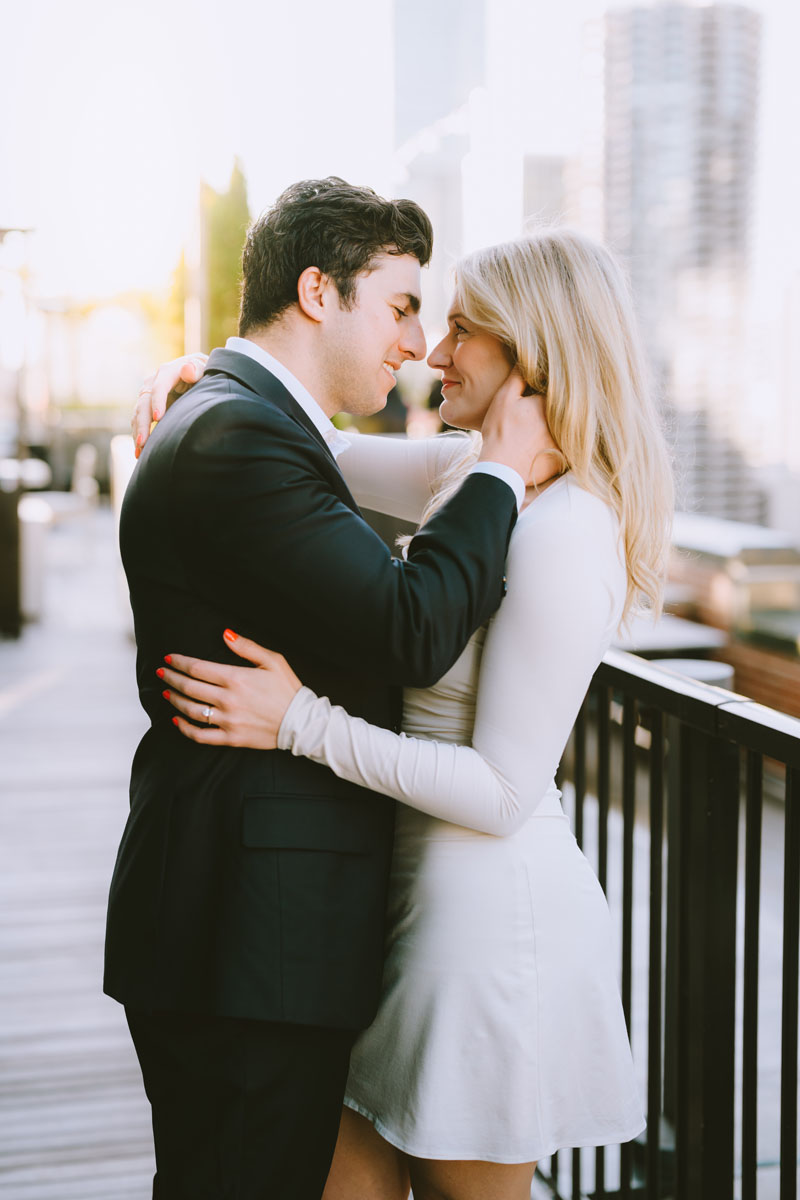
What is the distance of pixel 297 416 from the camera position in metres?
1.27

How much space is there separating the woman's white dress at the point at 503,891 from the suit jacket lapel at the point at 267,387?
8.6 inches

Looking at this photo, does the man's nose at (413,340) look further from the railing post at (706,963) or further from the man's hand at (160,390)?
the railing post at (706,963)

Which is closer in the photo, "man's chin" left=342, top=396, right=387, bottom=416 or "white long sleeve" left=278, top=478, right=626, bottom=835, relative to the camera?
"white long sleeve" left=278, top=478, right=626, bottom=835

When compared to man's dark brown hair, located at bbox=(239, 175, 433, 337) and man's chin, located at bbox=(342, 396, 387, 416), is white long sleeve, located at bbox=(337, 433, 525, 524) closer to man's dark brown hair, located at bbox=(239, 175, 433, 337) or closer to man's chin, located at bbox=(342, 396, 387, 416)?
man's chin, located at bbox=(342, 396, 387, 416)

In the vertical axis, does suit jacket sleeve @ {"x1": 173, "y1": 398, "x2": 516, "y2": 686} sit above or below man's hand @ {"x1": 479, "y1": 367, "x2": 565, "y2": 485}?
below

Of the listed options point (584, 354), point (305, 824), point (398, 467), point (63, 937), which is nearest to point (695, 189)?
point (63, 937)

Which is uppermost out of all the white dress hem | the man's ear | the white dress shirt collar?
the man's ear

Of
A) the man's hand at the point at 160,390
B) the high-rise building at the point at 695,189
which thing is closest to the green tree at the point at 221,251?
the high-rise building at the point at 695,189

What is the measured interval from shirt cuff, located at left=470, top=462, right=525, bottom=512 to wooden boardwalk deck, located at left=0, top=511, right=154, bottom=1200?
1704 millimetres

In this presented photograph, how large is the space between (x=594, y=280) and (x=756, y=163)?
14.4 meters

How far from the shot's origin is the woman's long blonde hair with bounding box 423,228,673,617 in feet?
4.30

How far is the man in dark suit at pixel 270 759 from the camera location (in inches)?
44.6

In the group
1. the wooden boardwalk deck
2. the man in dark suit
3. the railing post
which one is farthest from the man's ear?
the wooden boardwalk deck

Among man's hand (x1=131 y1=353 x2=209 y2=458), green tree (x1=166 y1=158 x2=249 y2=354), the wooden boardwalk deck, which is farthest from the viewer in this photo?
green tree (x1=166 y1=158 x2=249 y2=354)
